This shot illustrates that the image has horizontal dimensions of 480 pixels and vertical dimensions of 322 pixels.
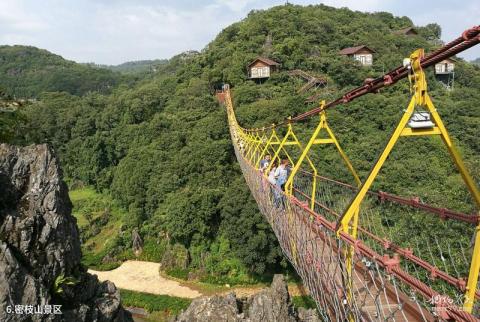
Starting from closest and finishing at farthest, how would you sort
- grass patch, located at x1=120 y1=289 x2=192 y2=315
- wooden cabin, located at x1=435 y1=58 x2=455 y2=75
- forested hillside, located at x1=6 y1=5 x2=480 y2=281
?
grass patch, located at x1=120 y1=289 x2=192 y2=315 → forested hillside, located at x1=6 y1=5 x2=480 y2=281 → wooden cabin, located at x1=435 y1=58 x2=455 y2=75

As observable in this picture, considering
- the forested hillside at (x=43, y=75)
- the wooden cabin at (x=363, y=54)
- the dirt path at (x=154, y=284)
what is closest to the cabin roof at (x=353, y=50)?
the wooden cabin at (x=363, y=54)

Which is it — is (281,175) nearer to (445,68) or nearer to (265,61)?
(265,61)

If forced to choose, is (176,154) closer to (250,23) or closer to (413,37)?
(250,23)

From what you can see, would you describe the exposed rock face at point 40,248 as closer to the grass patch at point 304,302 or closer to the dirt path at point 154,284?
the dirt path at point 154,284

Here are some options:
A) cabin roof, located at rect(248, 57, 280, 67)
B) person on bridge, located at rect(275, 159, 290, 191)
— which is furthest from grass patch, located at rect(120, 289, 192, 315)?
cabin roof, located at rect(248, 57, 280, 67)

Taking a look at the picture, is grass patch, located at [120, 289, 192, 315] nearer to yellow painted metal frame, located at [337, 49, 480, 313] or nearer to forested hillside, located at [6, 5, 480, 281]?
Result: forested hillside, located at [6, 5, 480, 281]

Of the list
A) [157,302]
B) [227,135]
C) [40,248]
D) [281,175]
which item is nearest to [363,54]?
[227,135]

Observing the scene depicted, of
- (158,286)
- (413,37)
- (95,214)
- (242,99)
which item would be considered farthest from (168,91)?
(413,37)
